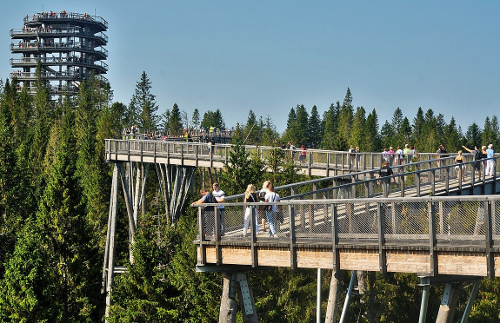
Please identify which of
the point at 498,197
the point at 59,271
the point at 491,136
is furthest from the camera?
the point at 491,136

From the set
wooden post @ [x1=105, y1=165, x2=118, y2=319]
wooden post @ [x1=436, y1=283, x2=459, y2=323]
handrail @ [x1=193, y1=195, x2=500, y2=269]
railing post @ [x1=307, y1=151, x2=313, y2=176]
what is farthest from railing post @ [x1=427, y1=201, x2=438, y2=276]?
wooden post @ [x1=105, y1=165, x2=118, y2=319]

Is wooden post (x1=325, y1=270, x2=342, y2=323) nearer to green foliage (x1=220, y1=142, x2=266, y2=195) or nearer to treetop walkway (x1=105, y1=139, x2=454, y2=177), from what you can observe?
treetop walkway (x1=105, y1=139, x2=454, y2=177)

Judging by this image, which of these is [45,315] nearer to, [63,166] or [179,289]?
[179,289]

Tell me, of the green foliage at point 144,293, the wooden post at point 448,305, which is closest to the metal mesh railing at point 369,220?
the wooden post at point 448,305

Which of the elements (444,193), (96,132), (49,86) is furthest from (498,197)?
(49,86)

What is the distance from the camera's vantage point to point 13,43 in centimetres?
12406

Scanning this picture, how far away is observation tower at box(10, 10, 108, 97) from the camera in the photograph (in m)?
122

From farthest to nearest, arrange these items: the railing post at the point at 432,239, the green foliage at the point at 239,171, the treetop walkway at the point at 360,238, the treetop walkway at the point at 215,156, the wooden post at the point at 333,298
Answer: the green foliage at the point at 239,171 < the treetop walkway at the point at 215,156 < the wooden post at the point at 333,298 < the railing post at the point at 432,239 < the treetop walkway at the point at 360,238

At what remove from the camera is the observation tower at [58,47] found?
12150cm

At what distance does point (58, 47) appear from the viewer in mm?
121625

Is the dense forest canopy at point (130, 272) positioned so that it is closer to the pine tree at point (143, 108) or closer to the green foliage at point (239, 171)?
the green foliage at point (239, 171)

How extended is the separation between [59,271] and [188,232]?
674 centimetres

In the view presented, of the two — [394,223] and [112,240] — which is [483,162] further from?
[112,240]

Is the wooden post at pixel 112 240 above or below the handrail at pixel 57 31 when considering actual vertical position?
below
